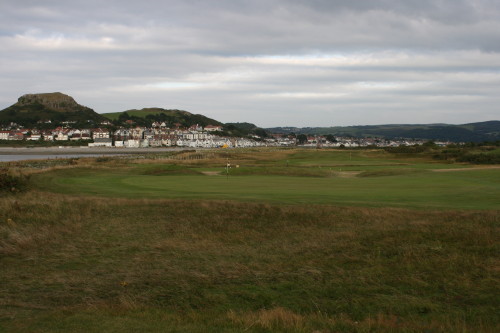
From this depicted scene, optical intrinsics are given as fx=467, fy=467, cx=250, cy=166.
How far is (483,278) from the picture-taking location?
10.5 metres

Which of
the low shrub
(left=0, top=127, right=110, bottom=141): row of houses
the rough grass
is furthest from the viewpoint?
(left=0, top=127, right=110, bottom=141): row of houses

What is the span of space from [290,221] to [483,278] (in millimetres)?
7244

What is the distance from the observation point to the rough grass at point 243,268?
834 centimetres

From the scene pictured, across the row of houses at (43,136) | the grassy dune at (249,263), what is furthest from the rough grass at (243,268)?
the row of houses at (43,136)

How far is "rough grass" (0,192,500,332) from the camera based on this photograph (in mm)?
8344

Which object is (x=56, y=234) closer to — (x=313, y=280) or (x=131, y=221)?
(x=131, y=221)

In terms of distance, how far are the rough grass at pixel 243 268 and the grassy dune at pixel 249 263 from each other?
42 millimetres

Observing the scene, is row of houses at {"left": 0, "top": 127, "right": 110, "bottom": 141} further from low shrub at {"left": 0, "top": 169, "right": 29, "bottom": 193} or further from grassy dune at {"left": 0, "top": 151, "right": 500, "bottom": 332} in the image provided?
grassy dune at {"left": 0, "top": 151, "right": 500, "bottom": 332}

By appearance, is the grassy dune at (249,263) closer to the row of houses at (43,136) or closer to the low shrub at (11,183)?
the low shrub at (11,183)

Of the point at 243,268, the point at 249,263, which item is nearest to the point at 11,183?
the point at 249,263

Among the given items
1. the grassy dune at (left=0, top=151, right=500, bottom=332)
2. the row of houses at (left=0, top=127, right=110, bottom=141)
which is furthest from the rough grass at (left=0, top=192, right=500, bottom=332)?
the row of houses at (left=0, top=127, right=110, bottom=141)

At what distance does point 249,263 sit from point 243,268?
54 centimetres

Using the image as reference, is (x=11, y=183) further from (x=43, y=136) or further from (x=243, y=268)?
(x=43, y=136)

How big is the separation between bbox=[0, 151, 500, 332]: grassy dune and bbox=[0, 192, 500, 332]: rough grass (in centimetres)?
4
